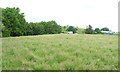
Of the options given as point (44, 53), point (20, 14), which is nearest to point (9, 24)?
point (20, 14)

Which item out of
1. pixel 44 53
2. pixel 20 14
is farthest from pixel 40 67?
pixel 20 14

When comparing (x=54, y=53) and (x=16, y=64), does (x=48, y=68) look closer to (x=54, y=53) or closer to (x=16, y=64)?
(x=16, y=64)

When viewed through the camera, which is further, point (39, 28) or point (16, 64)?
point (39, 28)

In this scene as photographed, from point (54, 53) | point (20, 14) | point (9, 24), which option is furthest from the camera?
point (20, 14)

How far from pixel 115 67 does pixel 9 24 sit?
8452 cm

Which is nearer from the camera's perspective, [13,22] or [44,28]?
[13,22]

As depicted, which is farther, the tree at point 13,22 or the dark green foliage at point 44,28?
the dark green foliage at point 44,28

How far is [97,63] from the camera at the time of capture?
1406 centimetres

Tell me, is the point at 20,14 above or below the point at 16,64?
above

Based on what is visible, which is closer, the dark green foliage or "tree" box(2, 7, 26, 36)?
"tree" box(2, 7, 26, 36)

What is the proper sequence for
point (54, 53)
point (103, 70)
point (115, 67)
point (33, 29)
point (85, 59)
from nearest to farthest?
point (103, 70) < point (115, 67) < point (85, 59) < point (54, 53) < point (33, 29)

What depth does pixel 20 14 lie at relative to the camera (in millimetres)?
105938

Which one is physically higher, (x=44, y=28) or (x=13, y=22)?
(x=13, y=22)

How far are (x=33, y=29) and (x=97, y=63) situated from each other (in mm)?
116848
